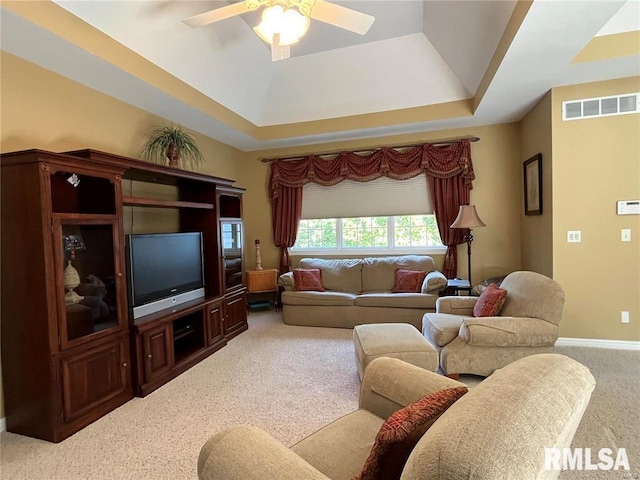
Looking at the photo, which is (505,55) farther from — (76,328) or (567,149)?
(76,328)

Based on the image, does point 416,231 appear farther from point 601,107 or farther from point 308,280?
point 601,107

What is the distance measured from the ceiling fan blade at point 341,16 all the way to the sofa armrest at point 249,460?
2.38m

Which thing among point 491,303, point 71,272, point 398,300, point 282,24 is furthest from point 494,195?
point 71,272

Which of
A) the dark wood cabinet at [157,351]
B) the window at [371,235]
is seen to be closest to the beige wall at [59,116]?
the dark wood cabinet at [157,351]

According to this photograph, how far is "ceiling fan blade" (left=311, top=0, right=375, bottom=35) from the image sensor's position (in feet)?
7.29

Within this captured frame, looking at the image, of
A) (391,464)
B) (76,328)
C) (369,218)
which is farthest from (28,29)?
(369,218)

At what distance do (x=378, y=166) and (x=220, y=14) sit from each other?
3.26 m

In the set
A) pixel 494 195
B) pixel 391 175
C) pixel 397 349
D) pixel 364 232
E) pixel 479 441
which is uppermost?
pixel 391 175

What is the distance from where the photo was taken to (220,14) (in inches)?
89.6

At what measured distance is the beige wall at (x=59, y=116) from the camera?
254 centimetres

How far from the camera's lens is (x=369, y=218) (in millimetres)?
5434

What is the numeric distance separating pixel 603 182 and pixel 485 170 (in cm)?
153

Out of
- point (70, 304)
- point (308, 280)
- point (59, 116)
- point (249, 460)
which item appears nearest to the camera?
point (249, 460)

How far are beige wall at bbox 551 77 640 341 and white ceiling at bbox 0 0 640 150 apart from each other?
0.44 meters
